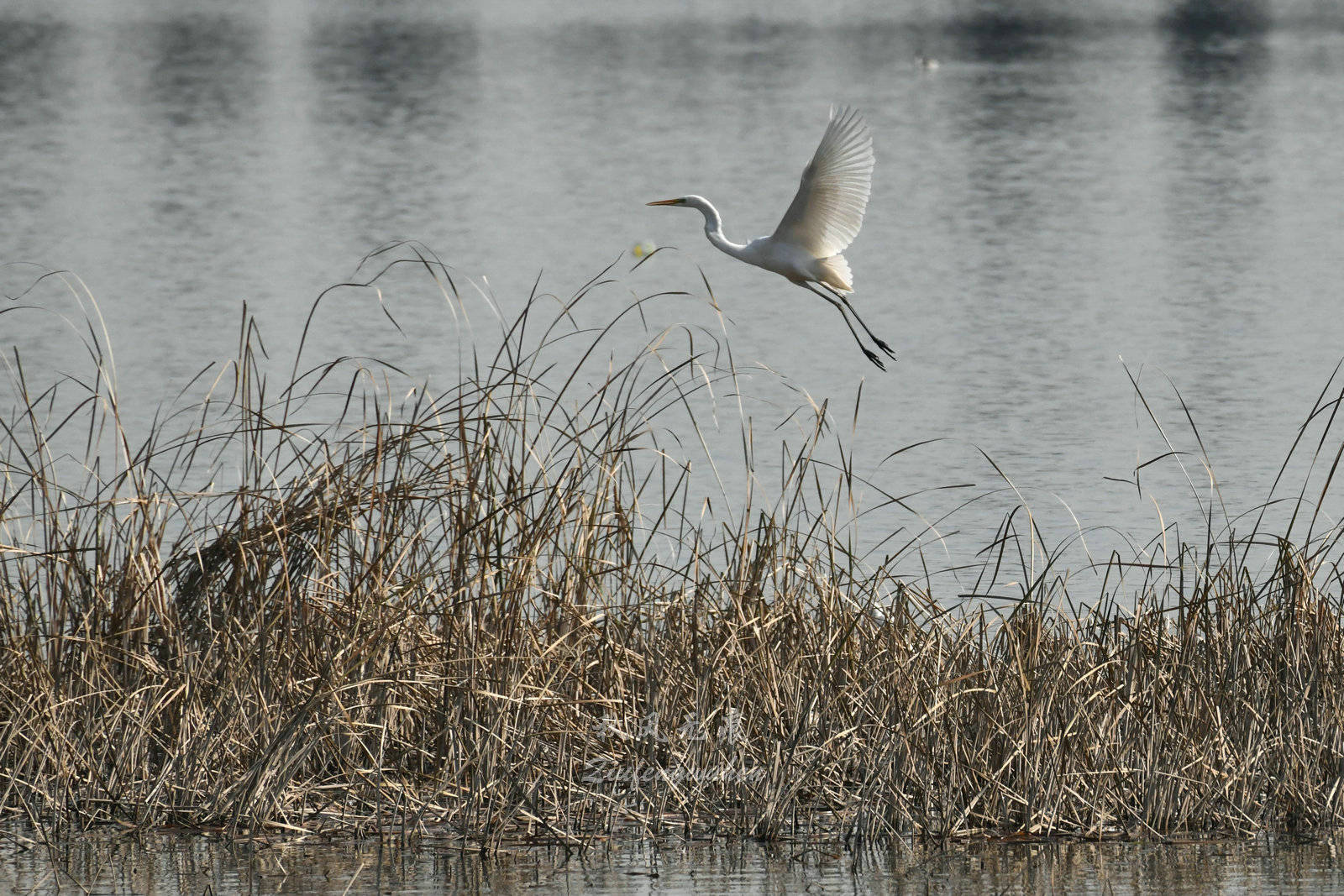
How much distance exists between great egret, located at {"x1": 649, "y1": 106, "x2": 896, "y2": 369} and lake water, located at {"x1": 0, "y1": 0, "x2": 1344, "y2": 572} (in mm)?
375

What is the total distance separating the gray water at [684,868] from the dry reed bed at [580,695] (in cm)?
8

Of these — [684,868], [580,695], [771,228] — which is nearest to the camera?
[684,868]

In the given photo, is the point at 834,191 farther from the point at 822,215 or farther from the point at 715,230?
the point at 715,230

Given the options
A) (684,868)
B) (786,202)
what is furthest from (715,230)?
(786,202)

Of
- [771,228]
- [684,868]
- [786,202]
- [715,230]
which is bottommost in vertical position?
[684,868]

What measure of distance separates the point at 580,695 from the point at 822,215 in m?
1.57

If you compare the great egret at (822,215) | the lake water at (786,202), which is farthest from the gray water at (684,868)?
the lake water at (786,202)

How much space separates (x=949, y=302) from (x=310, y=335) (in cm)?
493

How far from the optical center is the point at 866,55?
49.5 metres

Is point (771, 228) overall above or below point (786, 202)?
below

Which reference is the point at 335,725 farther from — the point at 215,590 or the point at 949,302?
the point at 949,302

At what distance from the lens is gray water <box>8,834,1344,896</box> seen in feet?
14.5

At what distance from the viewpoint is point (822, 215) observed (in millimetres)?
5980

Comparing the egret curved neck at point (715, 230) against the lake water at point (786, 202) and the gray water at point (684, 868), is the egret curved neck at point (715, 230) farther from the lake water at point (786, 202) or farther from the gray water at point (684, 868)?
the gray water at point (684, 868)
